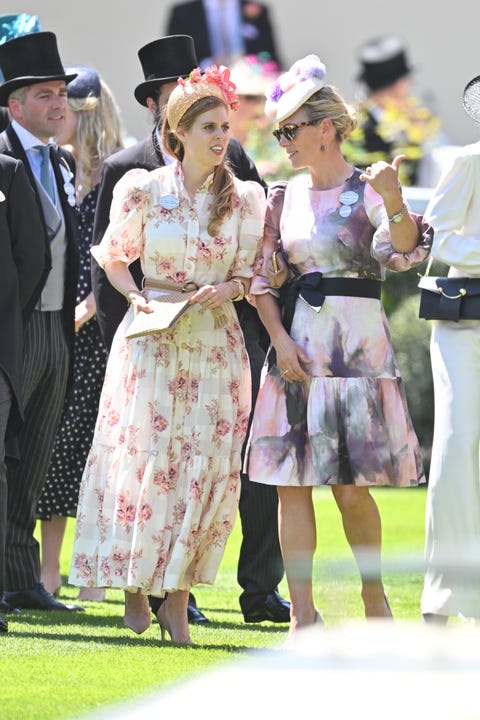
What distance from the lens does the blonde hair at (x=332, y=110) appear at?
577 centimetres

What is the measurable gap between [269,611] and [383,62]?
12543 mm

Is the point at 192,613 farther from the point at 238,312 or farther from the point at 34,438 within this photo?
the point at 238,312

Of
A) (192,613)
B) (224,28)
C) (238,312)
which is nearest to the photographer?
(192,613)

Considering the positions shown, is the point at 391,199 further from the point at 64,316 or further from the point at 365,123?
the point at 365,123

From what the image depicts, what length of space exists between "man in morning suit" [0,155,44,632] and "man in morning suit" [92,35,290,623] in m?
0.32

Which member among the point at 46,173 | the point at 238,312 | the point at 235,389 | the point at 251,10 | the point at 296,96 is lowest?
the point at 235,389

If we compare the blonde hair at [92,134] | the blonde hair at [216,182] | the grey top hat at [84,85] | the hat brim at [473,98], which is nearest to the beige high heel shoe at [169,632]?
the blonde hair at [216,182]

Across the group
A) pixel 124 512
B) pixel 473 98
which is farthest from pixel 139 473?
pixel 473 98

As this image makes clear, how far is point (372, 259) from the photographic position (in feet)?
18.8

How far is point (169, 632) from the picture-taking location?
19.4 ft

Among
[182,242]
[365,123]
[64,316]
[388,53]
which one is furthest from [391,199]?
[388,53]

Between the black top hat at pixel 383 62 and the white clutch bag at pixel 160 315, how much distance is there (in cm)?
1290

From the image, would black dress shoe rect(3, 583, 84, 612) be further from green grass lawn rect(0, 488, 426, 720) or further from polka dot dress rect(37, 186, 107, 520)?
polka dot dress rect(37, 186, 107, 520)

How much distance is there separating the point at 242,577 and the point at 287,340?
1.47 meters
